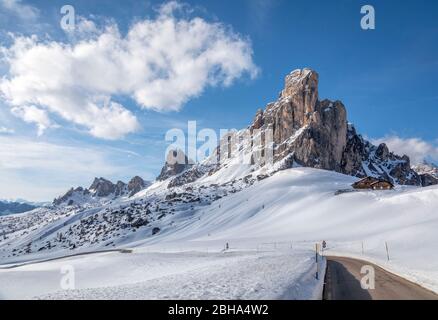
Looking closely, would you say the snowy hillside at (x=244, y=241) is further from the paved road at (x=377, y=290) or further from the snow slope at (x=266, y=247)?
the paved road at (x=377, y=290)

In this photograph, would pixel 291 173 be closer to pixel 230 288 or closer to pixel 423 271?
pixel 423 271

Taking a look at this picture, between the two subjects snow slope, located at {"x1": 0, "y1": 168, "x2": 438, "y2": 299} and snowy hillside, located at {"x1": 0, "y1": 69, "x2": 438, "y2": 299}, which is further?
snowy hillside, located at {"x1": 0, "y1": 69, "x2": 438, "y2": 299}

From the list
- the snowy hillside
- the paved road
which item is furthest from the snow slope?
the paved road

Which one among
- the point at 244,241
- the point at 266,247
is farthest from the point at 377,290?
the point at 244,241

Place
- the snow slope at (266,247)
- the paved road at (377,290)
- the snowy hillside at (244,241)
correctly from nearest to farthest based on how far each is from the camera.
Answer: the paved road at (377,290) < the snow slope at (266,247) < the snowy hillside at (244,241)

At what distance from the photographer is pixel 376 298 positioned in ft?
47.4

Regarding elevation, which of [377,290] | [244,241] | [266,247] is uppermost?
[377,290]

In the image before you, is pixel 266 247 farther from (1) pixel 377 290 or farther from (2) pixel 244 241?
(1) pixel 377 290

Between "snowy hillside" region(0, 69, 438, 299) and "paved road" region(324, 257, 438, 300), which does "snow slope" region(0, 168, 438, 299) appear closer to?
"snowy hillside" region(0, 69, 438, 299)

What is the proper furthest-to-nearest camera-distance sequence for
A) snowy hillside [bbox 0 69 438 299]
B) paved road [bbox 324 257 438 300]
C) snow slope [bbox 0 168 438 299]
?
1. snowy hillside [bbox 0 69 438 299]
2. snow slope [bbox 0 168 438 299]
3. paved road [bbox 324 257 438 300]

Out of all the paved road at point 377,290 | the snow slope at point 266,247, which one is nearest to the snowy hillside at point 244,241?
the snow slope at point 266,247
